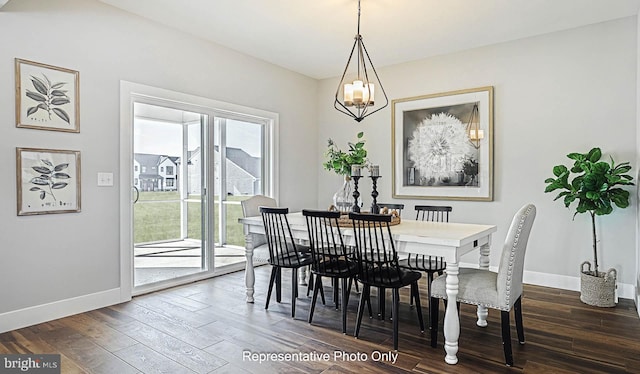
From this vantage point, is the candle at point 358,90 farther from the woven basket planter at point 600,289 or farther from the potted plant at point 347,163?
the woven basket planter at point 600,289

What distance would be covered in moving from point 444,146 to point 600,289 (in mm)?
2173

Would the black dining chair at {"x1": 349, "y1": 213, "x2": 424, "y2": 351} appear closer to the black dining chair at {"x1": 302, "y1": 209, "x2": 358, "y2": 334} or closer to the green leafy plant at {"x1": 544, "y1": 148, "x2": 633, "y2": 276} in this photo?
the black dining chair at {"x1": 302, "y1": 209, "x2": 358, "y2": 334}

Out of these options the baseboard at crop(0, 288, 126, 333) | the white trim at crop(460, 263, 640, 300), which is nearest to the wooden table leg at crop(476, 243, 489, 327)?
the white trim at crop(460, 263, 640, 300)

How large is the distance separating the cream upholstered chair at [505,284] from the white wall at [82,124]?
2902 mm

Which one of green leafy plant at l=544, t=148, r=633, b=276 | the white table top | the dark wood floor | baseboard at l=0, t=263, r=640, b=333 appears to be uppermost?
green leafy plant at l=544, t=148, r=633, b=276

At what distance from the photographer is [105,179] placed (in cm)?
344

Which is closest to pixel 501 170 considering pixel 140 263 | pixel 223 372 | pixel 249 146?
pixel 249 146

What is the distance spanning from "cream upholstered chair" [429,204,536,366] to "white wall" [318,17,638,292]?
6.35 ft

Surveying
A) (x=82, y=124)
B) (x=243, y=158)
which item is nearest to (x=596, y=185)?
(x=243, y=158)

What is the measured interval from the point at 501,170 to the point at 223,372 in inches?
143

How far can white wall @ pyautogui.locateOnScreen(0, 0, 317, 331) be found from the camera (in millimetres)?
2891

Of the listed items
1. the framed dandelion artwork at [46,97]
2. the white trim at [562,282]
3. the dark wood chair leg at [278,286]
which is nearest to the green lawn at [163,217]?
the framed dandelion artwork at [46,97]

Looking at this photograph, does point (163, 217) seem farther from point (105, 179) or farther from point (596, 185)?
point (596, 185)

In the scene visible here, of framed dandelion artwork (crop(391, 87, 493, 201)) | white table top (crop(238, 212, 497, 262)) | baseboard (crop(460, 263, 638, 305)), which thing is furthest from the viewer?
framed dandelion artwork (crop(391, 87, 493, 201))
